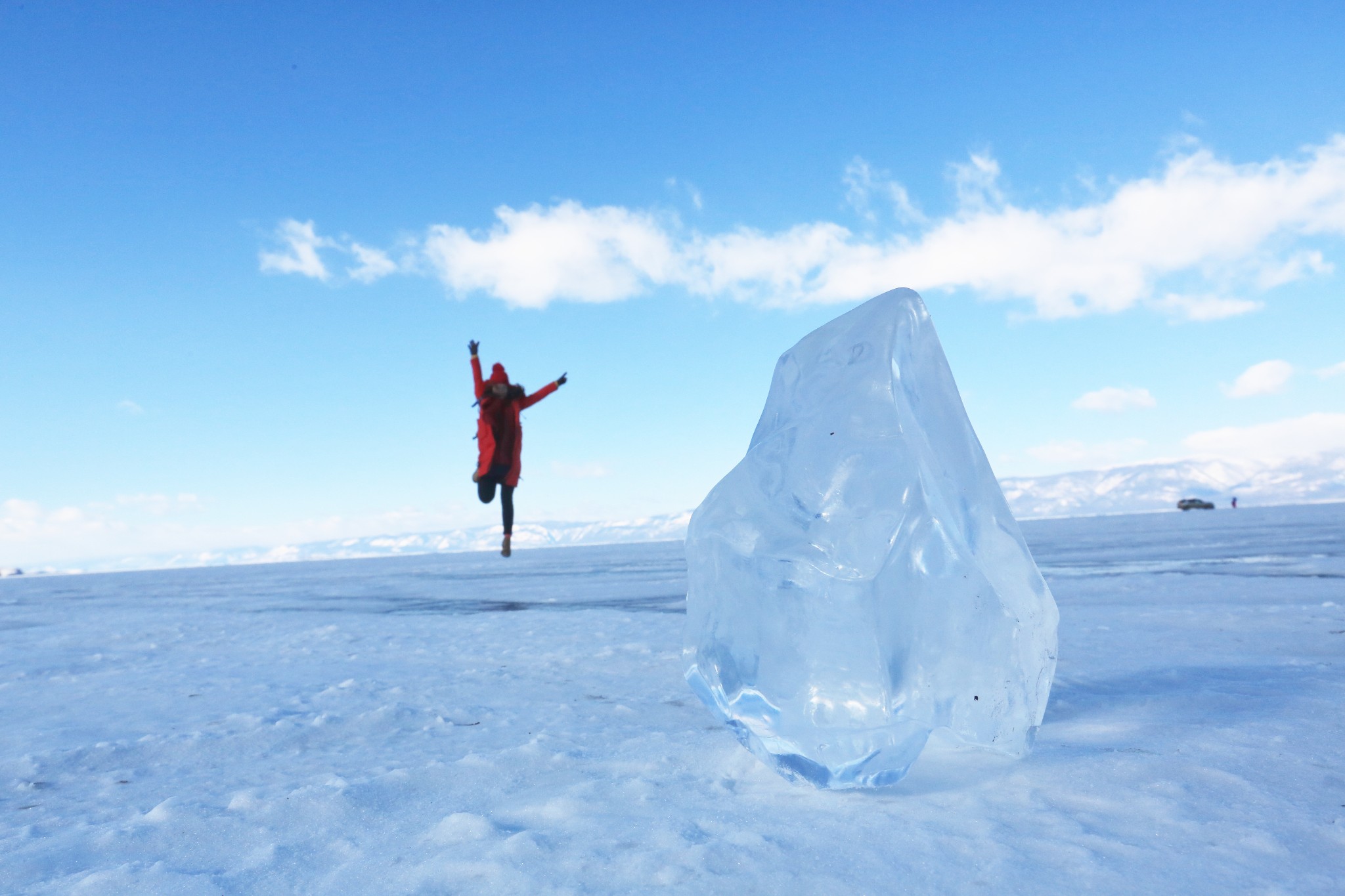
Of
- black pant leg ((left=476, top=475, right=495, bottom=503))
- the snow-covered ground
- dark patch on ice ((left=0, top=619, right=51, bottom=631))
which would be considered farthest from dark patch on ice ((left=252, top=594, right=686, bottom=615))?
black pant leg ((left=476, top=475, right=495, bottom=503))

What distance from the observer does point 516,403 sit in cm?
879

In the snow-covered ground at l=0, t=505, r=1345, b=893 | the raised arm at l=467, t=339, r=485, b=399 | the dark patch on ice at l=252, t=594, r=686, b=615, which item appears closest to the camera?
the snow-covered ground at l=0, t=505, r=1345, b=893

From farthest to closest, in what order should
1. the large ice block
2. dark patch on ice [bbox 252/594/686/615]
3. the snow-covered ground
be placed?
dark patch on ice [bbox 252/594/686/615] < the large ice block < the snow-covered ground

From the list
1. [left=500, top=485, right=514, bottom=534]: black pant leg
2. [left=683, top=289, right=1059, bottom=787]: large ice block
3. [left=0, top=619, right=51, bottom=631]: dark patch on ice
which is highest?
[left=500, top=485, right=514, bottom=534]: black pant leg

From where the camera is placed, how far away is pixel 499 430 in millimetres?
8625

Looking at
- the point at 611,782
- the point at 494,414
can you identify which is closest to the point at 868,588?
the point at 611,782

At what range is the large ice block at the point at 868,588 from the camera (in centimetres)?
131

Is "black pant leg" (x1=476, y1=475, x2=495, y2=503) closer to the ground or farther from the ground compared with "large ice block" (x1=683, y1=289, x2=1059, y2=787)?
farther from the ground

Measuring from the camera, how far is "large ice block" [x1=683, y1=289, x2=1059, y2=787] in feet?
4.29

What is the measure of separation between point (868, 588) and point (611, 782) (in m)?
0.57

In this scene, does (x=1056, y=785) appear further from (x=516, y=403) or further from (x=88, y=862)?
(x=516, y=403)

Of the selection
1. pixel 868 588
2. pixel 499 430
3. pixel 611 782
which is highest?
pixel 499 430

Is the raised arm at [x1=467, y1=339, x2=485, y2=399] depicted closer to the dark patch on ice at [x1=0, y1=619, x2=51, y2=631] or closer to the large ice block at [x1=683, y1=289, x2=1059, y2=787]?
the dark patch on ice at [x1=0, y1=619, x2=51, y2=631]

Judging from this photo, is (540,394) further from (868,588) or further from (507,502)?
(868,588)
